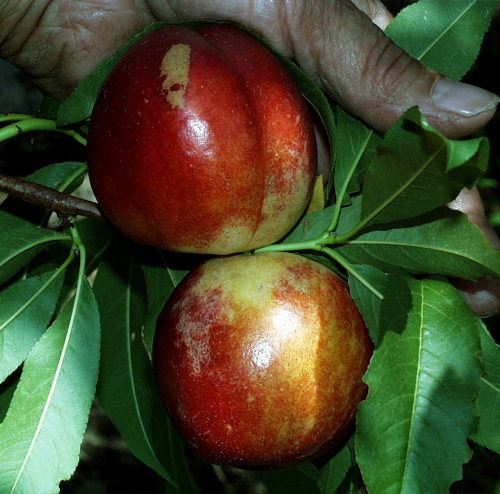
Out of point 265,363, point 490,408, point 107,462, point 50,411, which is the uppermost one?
point 265,363

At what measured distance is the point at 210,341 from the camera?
3.88 feet

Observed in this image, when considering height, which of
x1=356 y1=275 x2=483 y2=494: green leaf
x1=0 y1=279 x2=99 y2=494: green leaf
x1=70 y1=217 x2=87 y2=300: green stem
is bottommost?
x1=0 y1=279 x2=99 y2=494: green leaf

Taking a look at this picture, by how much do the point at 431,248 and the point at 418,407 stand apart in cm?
34

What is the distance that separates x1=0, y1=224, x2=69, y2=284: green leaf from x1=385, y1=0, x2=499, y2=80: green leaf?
1082 millimetres

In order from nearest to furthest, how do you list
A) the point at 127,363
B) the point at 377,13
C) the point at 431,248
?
the point at 431,248
the point at 127,363
the point at 377,13

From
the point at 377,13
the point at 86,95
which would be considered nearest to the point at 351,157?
the point at 86,95

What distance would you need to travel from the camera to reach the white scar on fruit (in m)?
1.11

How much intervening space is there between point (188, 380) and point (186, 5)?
1099 mm

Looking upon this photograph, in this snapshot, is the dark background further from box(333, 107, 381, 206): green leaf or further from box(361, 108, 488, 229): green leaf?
box(361, 108, 488, 229): green leaf

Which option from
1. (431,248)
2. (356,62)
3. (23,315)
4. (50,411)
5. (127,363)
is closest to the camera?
(431,248)

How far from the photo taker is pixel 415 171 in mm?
1081

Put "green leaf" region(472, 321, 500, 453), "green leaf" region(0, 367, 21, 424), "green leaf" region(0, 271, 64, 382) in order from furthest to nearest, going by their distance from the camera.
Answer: "green leaf" region(0, 367, 21, 424), "green leaf" region(0, 271, 64, 382), "green leaf" region(472, 321, 500, 453)

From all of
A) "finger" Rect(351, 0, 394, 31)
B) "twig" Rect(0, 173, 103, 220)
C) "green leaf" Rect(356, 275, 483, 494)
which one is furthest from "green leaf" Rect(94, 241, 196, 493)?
"finger" Rect(351, 0, 394, 31)

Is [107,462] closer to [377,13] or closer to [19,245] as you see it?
[19,245]
